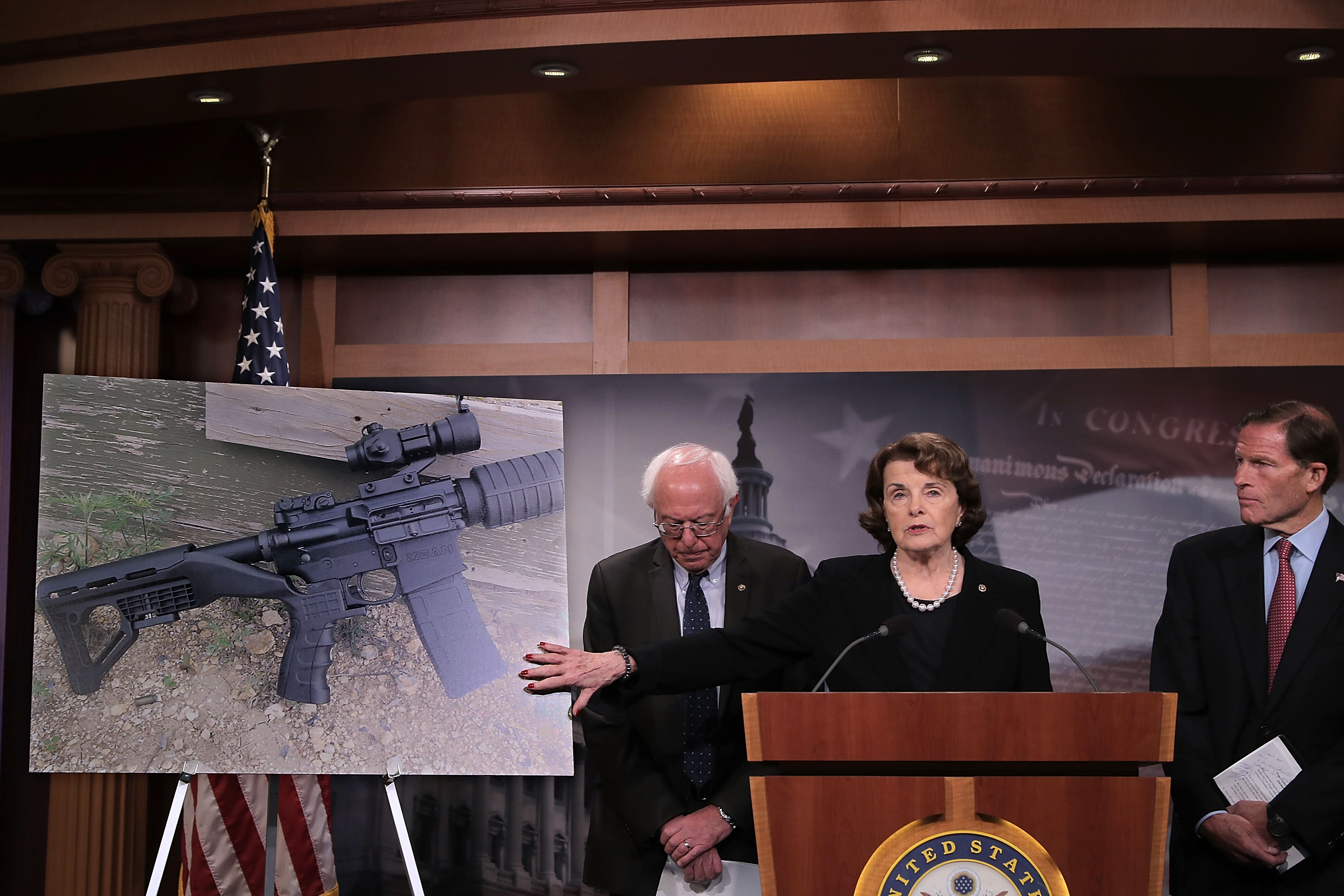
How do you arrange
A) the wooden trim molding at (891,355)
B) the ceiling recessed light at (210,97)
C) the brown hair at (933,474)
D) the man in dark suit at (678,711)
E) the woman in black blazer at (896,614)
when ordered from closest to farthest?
the woman in black blazer at (896,614), the brown hair at (933,474), the man in dark suit at (678,711), the ceiling recessed light at (210,97), the wooden trim molding at (891,355)

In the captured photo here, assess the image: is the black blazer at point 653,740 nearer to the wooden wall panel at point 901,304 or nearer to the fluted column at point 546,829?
the fluted column at point 546,829

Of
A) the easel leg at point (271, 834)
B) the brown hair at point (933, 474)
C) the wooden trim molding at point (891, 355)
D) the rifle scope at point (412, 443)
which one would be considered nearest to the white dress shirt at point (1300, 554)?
the brown hair at point (933, 474)

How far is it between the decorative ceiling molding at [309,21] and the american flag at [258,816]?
753 mm

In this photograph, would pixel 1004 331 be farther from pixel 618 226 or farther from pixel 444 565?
pixel 444 565

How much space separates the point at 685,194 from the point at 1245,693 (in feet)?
7.82

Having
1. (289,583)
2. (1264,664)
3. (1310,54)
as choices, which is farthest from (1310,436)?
(289,583)

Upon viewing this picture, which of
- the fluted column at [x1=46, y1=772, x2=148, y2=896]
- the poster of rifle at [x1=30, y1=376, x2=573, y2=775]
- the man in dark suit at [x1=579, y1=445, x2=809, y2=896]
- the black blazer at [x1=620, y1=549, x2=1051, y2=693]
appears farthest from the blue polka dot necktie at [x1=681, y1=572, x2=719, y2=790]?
the fluted column at [x1=46, y1=772, x2=148, y2=896]

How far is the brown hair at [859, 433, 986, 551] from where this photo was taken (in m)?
2.58

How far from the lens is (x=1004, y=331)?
14.7ft

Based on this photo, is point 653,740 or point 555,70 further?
point 555,70

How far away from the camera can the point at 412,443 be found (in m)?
3.42

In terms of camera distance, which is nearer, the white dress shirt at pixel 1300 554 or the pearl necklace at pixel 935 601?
the pearl necklace at pixel 935 601

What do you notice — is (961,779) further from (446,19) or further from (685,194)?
(685,194)

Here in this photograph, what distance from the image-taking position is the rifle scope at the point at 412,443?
338cm
